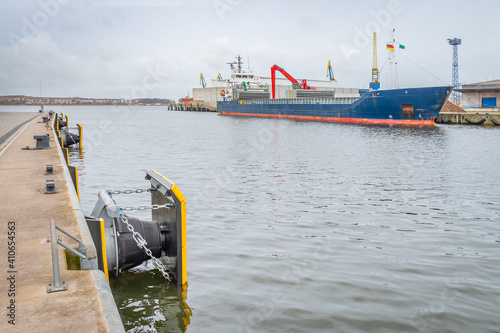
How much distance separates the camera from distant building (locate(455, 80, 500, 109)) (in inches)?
1973

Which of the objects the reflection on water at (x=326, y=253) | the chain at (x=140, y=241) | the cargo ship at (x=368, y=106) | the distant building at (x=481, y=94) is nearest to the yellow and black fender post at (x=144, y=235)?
the chain at (x=140, y=241)

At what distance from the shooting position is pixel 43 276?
394cm

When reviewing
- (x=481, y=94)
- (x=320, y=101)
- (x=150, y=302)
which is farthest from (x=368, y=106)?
(x=150, y=302)

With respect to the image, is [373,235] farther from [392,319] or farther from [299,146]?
[299,146]

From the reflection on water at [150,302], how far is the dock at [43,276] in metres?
1.01

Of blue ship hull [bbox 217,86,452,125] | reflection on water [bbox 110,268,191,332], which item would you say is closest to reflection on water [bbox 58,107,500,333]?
reflection on water [bbox 110,268,191,332]

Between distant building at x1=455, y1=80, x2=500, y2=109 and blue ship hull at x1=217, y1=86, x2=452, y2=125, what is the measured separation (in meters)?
12.8

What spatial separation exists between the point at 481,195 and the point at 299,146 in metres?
14.6

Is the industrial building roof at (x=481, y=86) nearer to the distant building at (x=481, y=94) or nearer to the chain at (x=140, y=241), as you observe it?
the distant building at (x=481, y=94)

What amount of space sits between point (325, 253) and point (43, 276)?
15.0ft

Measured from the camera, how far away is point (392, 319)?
5.00 meters

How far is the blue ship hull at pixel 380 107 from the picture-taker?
135 ft

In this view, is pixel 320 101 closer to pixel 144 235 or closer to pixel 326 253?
pixel 326 253

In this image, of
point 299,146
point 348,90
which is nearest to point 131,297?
point 299,146
